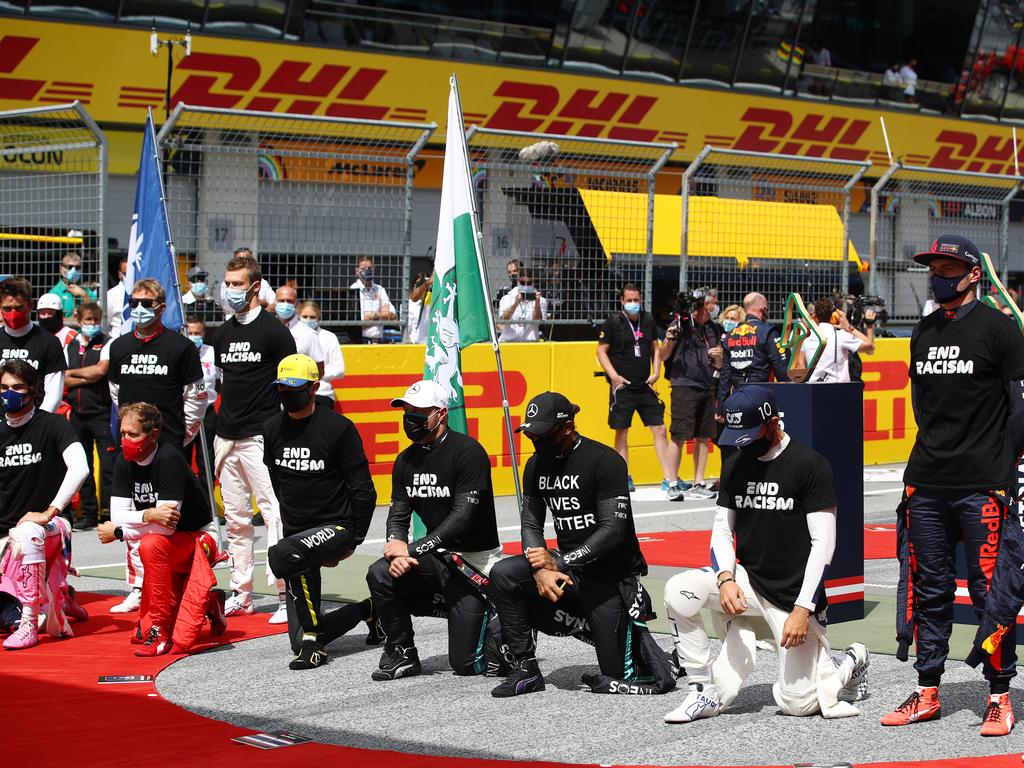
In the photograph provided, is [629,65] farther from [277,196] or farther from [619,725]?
[619,725]

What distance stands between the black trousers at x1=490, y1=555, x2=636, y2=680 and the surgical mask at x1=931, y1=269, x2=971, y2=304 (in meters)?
1.93

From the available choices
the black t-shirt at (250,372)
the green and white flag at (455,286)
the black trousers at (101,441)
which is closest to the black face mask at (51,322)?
the black trousers at (101,441)

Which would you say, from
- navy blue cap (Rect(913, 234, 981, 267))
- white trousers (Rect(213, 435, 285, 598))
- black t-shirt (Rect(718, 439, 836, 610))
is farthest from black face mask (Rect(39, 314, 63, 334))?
navy blue cap (Rect(913, 234, 981, 267))

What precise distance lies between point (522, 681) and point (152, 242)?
5.66 meters

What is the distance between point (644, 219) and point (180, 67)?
882cm

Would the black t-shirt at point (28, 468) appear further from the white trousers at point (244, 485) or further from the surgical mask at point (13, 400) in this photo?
the white trousers at point (244, 485)

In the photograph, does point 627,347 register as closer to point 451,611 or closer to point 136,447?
point 136,447

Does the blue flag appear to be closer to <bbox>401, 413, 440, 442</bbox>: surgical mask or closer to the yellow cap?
the yellow cap

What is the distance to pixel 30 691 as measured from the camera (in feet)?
22.7

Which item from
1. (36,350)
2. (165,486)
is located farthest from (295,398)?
(36,350)

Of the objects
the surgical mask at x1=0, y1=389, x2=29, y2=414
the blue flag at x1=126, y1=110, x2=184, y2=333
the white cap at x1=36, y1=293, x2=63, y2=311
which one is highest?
the blue flag at x1=126, y1=110, x2=184, y2=333

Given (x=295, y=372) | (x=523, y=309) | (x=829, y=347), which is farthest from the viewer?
(x=523, y=309)

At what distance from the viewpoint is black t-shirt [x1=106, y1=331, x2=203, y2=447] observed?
924 centimetres

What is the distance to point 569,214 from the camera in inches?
570
